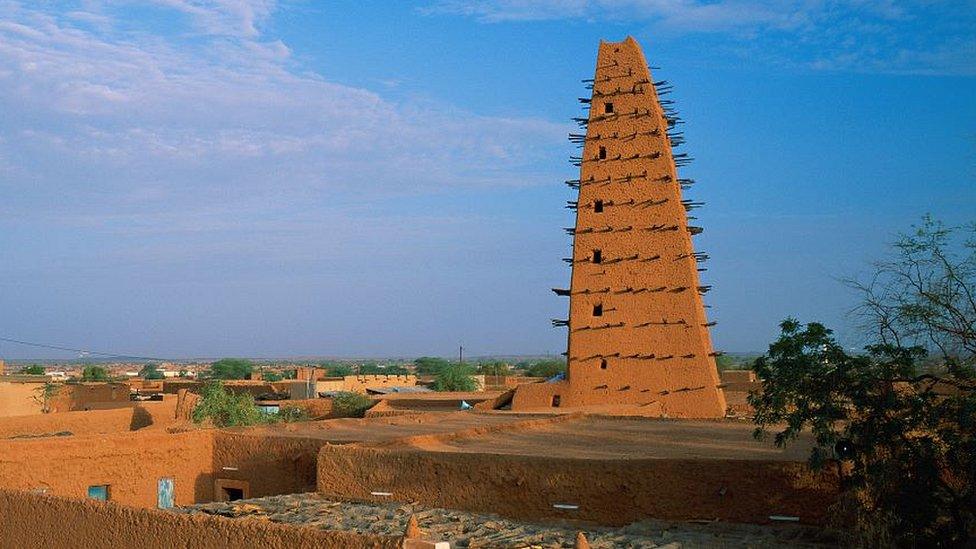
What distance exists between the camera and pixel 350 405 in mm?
28734

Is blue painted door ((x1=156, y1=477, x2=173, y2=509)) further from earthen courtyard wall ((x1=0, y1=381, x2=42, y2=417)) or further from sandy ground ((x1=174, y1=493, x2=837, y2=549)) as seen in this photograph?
earthen courtyard wall ((x1=0, y1=381, x2=42, y2=417))

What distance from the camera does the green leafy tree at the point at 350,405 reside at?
28.0 metres

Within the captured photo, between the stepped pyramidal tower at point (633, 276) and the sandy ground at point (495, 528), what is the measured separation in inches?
498

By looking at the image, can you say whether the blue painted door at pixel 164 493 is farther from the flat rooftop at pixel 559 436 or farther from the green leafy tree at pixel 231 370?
the green leafy tree at pixel 231 370

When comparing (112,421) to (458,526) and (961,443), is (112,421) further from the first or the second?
(961,443)

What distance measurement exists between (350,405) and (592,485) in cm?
1741

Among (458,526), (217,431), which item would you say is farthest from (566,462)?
(217,431)

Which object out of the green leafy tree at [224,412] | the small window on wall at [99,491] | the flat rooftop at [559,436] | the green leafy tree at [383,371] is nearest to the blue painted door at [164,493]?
the small window on wall at [99,491]

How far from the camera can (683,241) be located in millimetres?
25047

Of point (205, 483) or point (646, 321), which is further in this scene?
point (646, 321)

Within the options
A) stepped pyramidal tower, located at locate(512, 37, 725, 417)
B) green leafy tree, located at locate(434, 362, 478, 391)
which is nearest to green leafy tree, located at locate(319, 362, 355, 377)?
green leafy tree, located at locate(434, 362, 478, 391)

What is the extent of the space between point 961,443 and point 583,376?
1580 cm

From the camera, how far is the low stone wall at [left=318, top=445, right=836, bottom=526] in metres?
11.4

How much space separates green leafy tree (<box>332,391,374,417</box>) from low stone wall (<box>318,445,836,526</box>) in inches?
557
